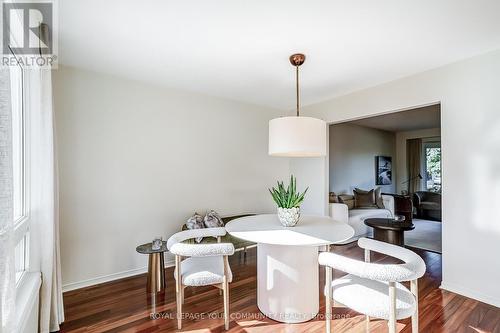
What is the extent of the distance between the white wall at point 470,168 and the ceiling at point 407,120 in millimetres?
2176

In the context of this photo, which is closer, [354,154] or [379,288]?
[379,288]

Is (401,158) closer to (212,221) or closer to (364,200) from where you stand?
(364,200)

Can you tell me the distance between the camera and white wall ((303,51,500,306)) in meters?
2.38

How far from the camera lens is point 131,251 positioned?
3.02 metres

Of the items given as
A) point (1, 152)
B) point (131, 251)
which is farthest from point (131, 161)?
point (1, 152)

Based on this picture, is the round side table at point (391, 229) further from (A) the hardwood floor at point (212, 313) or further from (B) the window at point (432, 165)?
(B) the window at point (432, 165)

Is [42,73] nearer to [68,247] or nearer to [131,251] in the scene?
[68,247]

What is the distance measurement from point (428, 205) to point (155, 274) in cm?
679

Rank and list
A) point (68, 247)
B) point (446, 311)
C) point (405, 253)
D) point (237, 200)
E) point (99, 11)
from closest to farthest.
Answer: point (405, 253) < point (99, 11) < point (446, 311) < point (68, 247) < point (237, 200)

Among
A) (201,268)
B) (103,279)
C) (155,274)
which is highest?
(201,268)

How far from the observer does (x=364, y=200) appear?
528 centimetres

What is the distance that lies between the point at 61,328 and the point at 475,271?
3.74m

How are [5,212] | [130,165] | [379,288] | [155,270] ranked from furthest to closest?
[130,165], [155,270], [379,288], [5,212]

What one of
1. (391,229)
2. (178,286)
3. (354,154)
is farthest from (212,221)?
(354,154)
